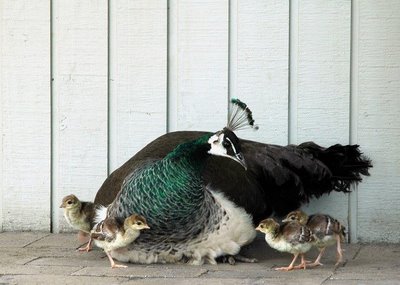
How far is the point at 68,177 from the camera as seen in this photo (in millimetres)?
7914

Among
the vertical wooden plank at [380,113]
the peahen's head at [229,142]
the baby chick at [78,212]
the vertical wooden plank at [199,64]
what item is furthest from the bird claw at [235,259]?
the vertical wooden plank at [199,64]

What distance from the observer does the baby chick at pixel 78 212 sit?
7191 millimetres

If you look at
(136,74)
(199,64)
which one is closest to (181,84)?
(199,64)

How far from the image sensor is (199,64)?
25.3 ft

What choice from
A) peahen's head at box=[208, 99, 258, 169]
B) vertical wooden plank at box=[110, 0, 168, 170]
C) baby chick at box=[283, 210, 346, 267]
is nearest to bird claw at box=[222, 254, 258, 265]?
baby chick at box=[283, 210, 346, 267]

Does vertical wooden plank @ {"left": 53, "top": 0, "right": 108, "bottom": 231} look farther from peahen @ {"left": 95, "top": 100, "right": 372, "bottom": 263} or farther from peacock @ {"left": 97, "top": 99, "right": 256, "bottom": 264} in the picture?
peacock @ {"left": 97, "top": 99, "right": 256, "bottom": 264}

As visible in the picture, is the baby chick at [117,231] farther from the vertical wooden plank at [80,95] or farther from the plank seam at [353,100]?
the plank seam at [353,100]

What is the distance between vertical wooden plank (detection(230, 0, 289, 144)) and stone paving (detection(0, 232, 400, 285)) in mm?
899

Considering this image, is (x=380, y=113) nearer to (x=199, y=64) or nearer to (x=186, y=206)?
(x=199, y=64)

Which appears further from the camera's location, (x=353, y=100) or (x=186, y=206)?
(x=353, y=100)

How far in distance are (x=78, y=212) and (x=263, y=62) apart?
5.49 feet

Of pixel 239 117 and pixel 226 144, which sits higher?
pixel 239 117

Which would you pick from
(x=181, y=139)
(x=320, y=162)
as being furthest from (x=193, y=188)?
(x=320, y=162)

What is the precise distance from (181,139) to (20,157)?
4.56 feet
